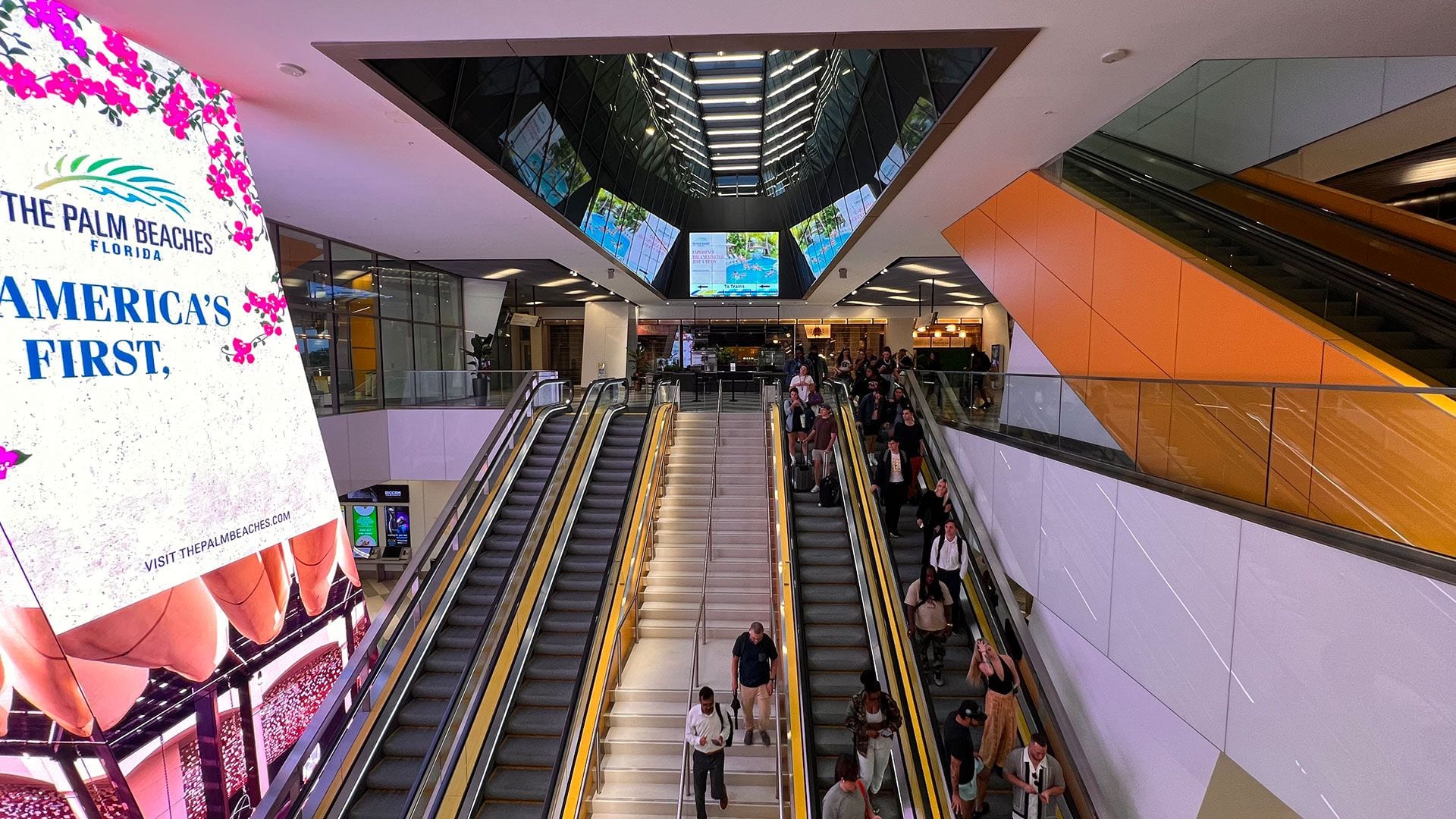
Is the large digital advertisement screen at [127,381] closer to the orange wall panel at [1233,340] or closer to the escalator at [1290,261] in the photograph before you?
the orange wall panel at [1233,340]

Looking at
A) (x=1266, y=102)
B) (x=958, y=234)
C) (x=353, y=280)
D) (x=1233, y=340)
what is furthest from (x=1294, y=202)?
(x=353, y=280)

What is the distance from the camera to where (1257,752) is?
4141mm

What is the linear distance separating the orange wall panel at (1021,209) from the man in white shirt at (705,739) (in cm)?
631

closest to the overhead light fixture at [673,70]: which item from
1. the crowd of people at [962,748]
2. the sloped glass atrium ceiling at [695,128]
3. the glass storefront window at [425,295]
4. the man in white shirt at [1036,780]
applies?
the sloped glass atrium ceiling at [695,128]

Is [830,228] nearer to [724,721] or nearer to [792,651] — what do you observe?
[792,651]

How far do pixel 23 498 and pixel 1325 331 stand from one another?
8232mm

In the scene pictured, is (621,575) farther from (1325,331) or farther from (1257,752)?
(1325,331)

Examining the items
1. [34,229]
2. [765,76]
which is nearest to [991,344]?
[765,76]

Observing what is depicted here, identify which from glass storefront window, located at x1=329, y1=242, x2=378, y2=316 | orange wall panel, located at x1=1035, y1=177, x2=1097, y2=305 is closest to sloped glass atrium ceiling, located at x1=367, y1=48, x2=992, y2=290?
orange wall panel, located at x1=1035, y1=177, x2=1097, y2=305

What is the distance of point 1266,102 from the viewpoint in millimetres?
8219

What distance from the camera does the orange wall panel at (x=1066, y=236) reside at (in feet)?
24.1

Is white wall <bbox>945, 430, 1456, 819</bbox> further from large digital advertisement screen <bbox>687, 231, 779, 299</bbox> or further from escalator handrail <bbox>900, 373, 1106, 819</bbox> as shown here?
large digital advertisement screen <bbox>687, 231, 779, 299</bbox>

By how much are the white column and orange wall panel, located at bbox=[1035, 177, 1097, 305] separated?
17.9 m

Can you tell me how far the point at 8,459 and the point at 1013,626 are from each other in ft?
25.0
